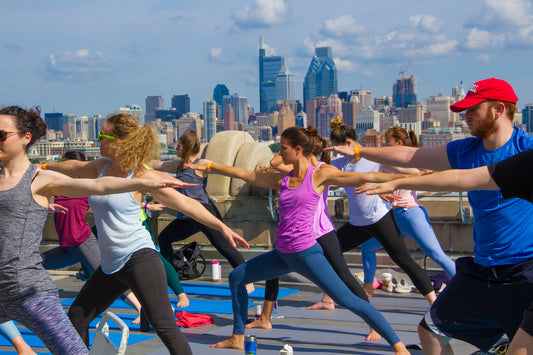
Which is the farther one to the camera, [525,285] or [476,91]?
[476,91]

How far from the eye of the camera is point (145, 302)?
13.9 feet

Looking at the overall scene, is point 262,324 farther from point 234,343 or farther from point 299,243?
point 299,243

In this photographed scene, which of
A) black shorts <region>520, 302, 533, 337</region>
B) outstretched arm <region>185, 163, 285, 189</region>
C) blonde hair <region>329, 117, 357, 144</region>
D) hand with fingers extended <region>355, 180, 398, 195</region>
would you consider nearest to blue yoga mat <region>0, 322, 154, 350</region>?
outstretched arm <region>185, 163, 285, 189</region>

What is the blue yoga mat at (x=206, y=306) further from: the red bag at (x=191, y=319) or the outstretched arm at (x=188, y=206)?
the outstretched arm at (x=188, y=206)

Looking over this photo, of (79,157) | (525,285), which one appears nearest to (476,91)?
(525,285)

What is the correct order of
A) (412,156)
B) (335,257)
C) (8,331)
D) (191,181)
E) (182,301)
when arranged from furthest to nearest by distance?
(191,181) < (182,301) < (335,257) < (8,331) < (412,156)

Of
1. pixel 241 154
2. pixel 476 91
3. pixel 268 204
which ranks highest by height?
pixel 476 91

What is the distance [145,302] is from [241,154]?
20.2 feet

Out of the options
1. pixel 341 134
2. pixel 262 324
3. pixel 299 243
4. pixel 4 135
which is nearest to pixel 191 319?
pixel 262 324

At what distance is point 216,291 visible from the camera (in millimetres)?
8711

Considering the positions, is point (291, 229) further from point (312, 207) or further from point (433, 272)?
point (433, 272)

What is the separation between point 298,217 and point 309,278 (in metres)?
0.48

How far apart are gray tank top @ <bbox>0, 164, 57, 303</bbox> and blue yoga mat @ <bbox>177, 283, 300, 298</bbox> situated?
4.87 metres

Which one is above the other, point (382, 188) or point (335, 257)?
point (382, 188)
